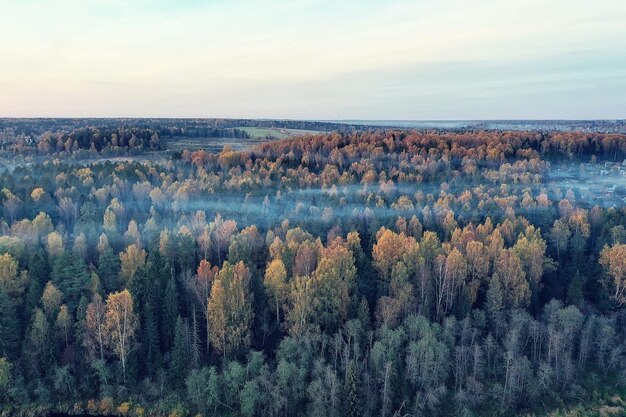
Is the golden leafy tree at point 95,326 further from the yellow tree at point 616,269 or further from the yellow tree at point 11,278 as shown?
the yellow tree at point 616,269

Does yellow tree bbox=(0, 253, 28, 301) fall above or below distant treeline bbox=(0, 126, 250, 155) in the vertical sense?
below

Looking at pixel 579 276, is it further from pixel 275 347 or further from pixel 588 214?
pixel 275 347

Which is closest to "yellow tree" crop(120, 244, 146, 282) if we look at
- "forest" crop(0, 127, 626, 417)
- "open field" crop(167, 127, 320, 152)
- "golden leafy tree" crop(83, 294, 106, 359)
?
"forest" crop(0, 127, 626, 417)

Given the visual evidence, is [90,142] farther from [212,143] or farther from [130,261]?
[130,261]

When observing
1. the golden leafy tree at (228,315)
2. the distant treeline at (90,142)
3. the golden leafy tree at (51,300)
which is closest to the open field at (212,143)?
the distant treeline at (90,142)

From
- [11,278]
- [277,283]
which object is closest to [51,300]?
[11,278]

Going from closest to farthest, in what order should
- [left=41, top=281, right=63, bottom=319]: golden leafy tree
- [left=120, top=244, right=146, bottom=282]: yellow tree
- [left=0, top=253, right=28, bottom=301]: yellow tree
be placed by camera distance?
[left=41, top=281, right=63, bottom=319]: golden leafy tree < [left=0, top=253, right=28, bottom=301]: yellow tree < [left=120, top=244, right=146, bottom=282]: yellow tree

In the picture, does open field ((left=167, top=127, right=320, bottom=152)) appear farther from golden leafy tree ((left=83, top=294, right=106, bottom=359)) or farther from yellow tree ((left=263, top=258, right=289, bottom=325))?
golden leafy tree ((left=83, top=294, right=106, bottom=359))
